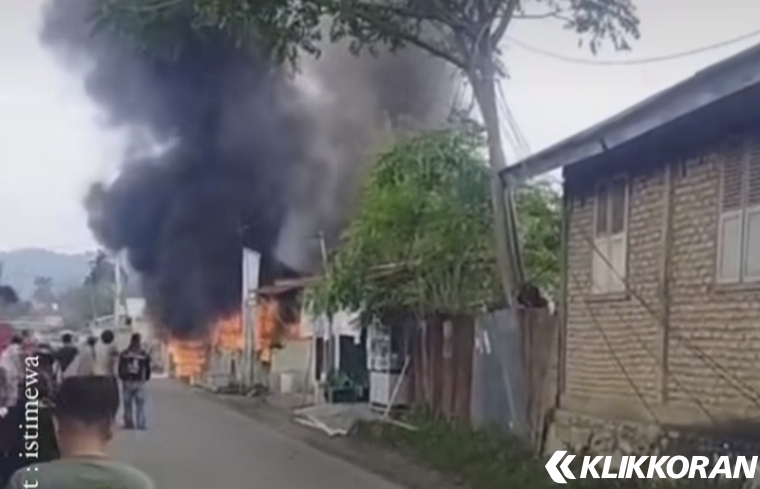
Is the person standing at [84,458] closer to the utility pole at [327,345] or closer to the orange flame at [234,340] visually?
the orange flame at [234,340]

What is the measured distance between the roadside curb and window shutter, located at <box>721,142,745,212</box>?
89 cm

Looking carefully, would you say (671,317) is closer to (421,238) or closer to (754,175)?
(754,175)

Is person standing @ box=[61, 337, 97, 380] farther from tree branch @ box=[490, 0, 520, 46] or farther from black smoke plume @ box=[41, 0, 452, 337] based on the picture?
tree branch @ box=[490, 0, 520, 46]

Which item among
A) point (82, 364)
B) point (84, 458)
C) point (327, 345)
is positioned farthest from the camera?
point (327, 345)

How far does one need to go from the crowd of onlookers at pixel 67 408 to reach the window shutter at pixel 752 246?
1.16 metres

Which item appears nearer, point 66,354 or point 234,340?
point 66,354

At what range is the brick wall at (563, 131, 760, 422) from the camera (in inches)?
116

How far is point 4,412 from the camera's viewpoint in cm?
270

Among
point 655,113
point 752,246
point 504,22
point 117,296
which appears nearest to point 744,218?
point 752,246

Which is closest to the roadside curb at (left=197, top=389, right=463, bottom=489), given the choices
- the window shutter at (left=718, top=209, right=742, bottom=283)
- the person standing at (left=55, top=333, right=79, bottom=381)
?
the person standing at (left=55, top=333, right=79, bottom=381)

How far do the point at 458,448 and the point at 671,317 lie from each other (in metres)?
0.59

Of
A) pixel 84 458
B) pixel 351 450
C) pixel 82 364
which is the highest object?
pixel 82 364

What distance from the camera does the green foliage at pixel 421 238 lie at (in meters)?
3.44

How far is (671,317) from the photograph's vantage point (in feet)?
10.2
